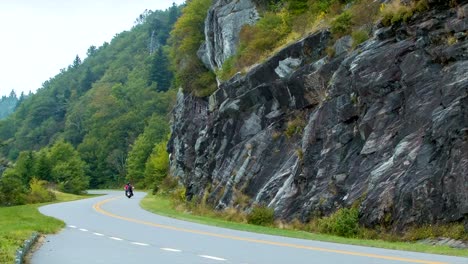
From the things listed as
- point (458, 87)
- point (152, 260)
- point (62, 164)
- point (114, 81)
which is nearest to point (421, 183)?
point (458, 87)

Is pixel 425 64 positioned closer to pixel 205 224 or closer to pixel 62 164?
pixel 205 224

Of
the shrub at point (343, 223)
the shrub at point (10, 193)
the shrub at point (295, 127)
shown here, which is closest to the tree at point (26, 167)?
the shrub at point (10, 193)

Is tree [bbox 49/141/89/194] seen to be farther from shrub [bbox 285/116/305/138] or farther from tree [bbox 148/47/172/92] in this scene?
shrub [bbox 285/116/305/138]

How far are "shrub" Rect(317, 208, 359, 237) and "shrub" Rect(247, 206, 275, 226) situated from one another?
11.3 ft

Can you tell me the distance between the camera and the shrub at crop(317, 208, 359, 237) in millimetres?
19172

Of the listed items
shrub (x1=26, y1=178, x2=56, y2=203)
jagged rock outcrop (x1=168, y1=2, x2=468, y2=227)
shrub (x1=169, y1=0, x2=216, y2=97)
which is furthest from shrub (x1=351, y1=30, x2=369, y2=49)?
shrub (x1=26, y1=178, x2=56, y2=203)

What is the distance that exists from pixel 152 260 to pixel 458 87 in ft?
36.3

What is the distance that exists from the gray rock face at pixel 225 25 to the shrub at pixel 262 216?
18.6 m

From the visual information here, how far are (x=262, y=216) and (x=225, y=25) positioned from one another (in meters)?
21.6

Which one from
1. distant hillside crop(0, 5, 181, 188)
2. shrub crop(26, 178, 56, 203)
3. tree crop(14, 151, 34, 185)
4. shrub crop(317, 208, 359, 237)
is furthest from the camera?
distant hillside crop(0, 5, 181, 188)

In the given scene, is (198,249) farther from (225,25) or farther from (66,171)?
(66,171)

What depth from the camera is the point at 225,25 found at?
42438mm

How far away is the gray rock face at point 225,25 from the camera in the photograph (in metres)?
41.2

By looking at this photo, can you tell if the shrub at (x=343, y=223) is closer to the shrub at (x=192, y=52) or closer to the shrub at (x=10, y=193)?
the shrub at (x=192, y=52)
